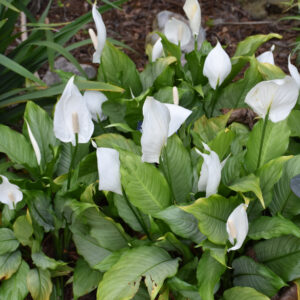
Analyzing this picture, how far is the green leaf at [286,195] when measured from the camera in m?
1.44

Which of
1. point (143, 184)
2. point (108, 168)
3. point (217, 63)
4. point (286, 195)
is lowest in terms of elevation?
point (286, 195)

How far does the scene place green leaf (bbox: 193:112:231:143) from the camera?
1.69 m

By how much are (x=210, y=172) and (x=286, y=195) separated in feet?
1.22

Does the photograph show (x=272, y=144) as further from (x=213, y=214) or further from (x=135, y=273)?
(x=135, y=273)

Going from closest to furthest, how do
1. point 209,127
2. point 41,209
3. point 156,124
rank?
point 156,124 → point 41,209 → point 209,127

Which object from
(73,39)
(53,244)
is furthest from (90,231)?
(73,39)

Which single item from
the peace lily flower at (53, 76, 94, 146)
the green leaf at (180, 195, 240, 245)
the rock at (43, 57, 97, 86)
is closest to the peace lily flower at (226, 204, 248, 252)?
the green leaf at (180, 195, 240, 245)

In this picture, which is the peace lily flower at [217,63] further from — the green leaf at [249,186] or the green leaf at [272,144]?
the green leaf at [249,186]

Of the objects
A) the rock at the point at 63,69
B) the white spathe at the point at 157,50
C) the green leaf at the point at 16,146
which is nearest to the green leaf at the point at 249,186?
the green leaf at the point at 16,146

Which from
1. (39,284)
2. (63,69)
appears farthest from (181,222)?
(63,69)

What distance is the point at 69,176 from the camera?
1511mm

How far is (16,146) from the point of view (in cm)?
168

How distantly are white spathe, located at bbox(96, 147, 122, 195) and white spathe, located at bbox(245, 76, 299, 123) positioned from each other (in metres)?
0.43

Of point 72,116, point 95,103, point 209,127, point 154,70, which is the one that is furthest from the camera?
point 154,70
